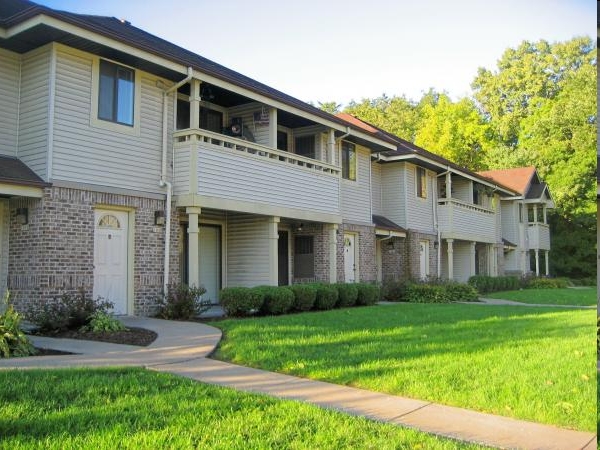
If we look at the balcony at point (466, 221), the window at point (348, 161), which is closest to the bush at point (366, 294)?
the window at point (348, 161)

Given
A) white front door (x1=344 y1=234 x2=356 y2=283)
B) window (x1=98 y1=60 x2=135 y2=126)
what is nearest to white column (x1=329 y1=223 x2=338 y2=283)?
white front door (x1=344 y1=234 x2=356 y2=283)

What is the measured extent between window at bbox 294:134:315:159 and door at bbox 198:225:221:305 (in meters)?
3.85

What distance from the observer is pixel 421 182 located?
24.3 m

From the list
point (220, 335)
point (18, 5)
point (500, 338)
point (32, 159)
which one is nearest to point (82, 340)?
point (220, 335)

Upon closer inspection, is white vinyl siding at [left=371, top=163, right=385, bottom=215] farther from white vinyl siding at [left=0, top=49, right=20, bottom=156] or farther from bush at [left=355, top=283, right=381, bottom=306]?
white vinyl siding at [left=0, top=49, right=20, bottom=156]

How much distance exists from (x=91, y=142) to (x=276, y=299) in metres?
4.98

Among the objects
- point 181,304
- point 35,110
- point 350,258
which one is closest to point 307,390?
point 181,304

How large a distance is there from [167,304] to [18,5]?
687 cm

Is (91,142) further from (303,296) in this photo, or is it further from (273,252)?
Answer: (303,296)

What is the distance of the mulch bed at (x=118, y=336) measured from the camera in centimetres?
908

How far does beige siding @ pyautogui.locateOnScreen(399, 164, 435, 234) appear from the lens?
23.2m

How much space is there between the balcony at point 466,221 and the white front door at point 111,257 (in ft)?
51.0

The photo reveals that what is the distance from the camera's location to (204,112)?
15828mm

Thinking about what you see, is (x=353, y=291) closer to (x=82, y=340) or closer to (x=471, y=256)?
(x=82, y=340)
